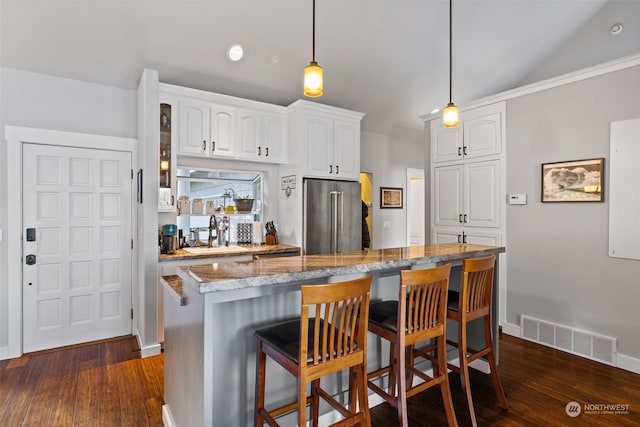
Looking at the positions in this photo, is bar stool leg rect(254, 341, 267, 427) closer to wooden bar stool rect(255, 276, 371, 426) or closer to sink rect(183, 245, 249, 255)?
wooden bar stool rect(255, 276, 371, 426)

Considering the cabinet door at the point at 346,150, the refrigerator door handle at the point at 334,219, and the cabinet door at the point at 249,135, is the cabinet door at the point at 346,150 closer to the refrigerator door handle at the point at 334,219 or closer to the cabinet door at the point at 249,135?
the refrigerator door handle at the point at 334,219

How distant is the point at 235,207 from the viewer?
4344 millimetres

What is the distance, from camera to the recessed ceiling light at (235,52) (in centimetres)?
351

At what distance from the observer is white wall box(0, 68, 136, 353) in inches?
125

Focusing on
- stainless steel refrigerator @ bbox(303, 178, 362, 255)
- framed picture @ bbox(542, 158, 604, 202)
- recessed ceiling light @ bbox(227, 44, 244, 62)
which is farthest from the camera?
stainless steel refrigerator @ bbox(303, 178, 362, 255)

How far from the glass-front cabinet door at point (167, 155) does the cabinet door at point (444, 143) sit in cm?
313

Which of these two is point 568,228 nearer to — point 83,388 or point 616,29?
point 616,29

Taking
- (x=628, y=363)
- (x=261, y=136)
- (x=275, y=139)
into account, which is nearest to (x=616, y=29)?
(x=628, y=363)

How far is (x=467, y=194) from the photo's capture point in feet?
13.9

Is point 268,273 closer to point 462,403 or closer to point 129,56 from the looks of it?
point 462,403

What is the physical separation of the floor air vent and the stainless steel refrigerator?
2.06 meters

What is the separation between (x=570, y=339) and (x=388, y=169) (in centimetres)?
350

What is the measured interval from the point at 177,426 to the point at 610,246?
3.72m

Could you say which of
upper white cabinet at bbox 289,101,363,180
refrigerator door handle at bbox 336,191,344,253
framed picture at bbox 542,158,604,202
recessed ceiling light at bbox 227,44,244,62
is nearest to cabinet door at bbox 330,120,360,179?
upper white cabinet at bbox 289,101,363,180
